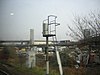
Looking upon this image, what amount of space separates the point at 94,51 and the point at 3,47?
2002mm

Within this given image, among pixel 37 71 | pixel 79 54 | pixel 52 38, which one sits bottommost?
pixel 37 71

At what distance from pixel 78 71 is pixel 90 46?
0.43m

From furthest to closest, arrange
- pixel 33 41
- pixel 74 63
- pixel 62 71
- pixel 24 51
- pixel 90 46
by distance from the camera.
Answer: pixel 24 51, pixel 33 41, pixel 74 63, pixel 62 71, pixel 90 46

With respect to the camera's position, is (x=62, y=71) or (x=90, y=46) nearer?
(x=90, y=46)

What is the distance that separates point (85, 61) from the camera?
2.92 m

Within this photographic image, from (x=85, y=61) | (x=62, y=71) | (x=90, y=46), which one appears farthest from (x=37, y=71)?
(x=90, y=46)

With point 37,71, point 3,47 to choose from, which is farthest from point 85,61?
point 3,47

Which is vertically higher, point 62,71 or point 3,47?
point 3,47

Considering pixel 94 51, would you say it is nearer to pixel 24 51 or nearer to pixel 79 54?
pixel 79 54

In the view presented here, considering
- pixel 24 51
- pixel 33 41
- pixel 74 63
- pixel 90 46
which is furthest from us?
pixel 24 51

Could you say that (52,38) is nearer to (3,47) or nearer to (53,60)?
(53,60)

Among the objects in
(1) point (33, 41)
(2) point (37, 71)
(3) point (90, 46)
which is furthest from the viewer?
(1) point (33, 41)

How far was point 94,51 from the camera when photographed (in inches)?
104

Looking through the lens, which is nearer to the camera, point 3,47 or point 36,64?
point 36,64
